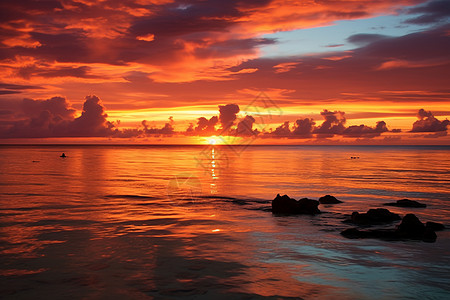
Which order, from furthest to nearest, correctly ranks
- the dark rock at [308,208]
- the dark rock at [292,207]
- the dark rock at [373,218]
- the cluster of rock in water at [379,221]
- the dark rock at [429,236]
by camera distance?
the dark rock at [292,207] → the dark rock at [308,208] → the dark rock at [373,218] → the cluster of rock in water at [379,221] → the dark rock at [429,236]

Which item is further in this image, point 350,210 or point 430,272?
point 350,210

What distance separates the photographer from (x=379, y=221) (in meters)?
27.9

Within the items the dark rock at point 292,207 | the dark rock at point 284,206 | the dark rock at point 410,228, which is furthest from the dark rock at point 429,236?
the dark rock at point 284,206

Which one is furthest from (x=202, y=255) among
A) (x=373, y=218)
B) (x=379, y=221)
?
(x=379, y=221)

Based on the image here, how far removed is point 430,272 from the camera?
17484mm

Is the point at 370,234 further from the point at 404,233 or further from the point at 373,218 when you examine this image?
the point at 373,218

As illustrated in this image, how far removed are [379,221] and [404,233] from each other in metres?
4.35

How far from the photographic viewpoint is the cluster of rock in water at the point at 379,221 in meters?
23.5

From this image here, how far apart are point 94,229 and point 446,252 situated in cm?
2116

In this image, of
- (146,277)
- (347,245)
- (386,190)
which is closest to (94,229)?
(146,277)

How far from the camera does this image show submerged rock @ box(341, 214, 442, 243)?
76.7ft

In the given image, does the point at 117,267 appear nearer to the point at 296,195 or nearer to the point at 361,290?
the point at 361,290

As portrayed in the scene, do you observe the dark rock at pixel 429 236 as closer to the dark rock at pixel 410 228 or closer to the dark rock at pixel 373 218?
the dark rock at pixel 410 228

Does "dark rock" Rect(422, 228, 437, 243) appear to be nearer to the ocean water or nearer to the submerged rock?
the submerged rock
